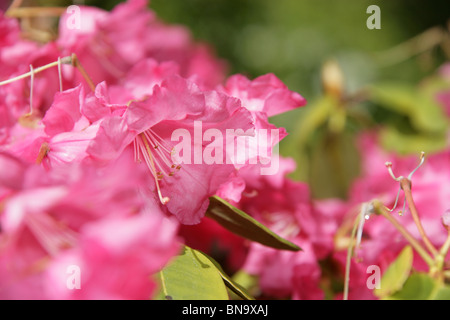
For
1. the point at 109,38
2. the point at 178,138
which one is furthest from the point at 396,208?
the point at 109,38

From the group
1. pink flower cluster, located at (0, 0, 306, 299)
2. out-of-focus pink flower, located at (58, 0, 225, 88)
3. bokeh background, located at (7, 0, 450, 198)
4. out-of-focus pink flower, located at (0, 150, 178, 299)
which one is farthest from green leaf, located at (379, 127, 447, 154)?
out-of-focus pink flower, located at (0, 150, 178, 299)

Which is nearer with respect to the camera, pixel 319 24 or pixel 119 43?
pixel 119 43

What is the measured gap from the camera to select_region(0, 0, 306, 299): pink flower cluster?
316 mm

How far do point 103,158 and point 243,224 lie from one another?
152mm

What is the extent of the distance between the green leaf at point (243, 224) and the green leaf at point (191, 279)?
58 millimetres

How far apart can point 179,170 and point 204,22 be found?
55.3 inches

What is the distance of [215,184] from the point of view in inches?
19.3

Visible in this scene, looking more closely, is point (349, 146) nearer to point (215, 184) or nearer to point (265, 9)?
point (215, 184)

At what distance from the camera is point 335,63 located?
1.05m

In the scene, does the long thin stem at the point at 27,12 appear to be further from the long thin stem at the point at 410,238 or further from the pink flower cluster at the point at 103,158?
the long thin stem at the point at 410,238

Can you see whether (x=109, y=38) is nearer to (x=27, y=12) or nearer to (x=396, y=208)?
(x=27, y=12)

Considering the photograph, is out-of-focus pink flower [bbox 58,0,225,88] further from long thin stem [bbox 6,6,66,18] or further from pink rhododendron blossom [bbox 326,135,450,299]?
pink rhododendron blossom [bbox 326,135,450,299]

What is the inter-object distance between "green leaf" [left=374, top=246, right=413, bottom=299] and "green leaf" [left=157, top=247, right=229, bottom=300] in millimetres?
178
